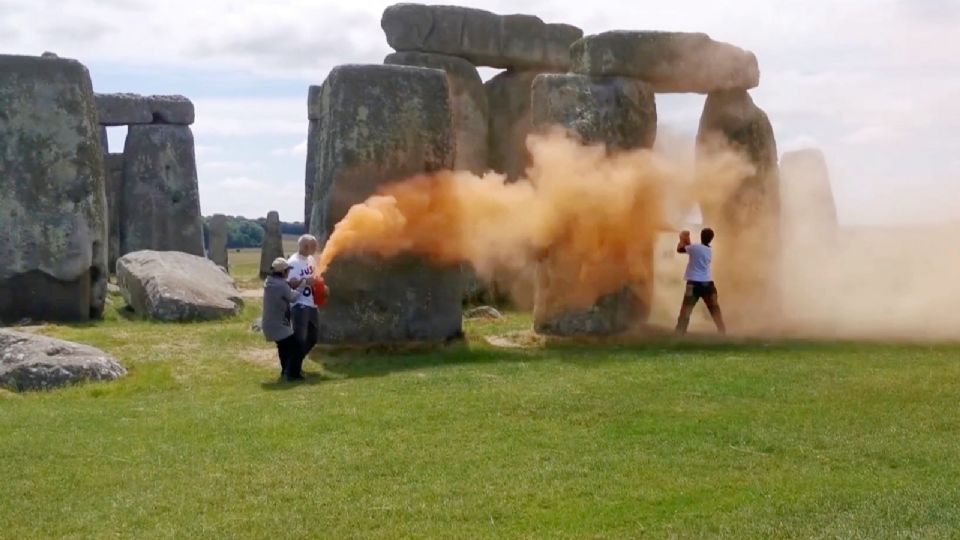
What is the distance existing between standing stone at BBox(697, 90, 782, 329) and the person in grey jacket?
25.9 feet

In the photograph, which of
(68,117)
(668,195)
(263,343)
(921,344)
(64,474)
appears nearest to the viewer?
(64,474)

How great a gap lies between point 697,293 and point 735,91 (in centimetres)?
377

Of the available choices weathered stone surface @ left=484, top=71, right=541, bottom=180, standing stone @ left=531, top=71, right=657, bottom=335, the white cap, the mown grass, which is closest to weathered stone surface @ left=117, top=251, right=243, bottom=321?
weathered stone surface @ left=484, top=71, right=541, bottom=180

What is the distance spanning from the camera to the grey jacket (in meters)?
15.1

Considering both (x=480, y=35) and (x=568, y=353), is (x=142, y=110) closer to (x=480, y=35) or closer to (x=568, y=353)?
(x=480, y=35)

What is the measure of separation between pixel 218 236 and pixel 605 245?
24.5 meters

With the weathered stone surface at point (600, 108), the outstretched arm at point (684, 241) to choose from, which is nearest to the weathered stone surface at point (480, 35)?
the weathered stone surface at point (600, 108)

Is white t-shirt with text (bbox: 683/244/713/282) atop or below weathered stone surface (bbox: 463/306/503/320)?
atop

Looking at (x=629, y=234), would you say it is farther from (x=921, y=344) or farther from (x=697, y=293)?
(x=921, y=344)

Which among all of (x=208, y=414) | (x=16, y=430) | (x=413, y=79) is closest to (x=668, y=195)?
(x=413, y=79)

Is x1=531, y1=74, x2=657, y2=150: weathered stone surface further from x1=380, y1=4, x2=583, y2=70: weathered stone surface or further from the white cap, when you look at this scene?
x1=380, y1=4, x2=583, y2=70: weathered stone surface

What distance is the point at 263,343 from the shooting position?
18172 millimetres

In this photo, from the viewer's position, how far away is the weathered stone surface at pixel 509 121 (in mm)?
26188

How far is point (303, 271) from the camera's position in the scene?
16.0 metres
